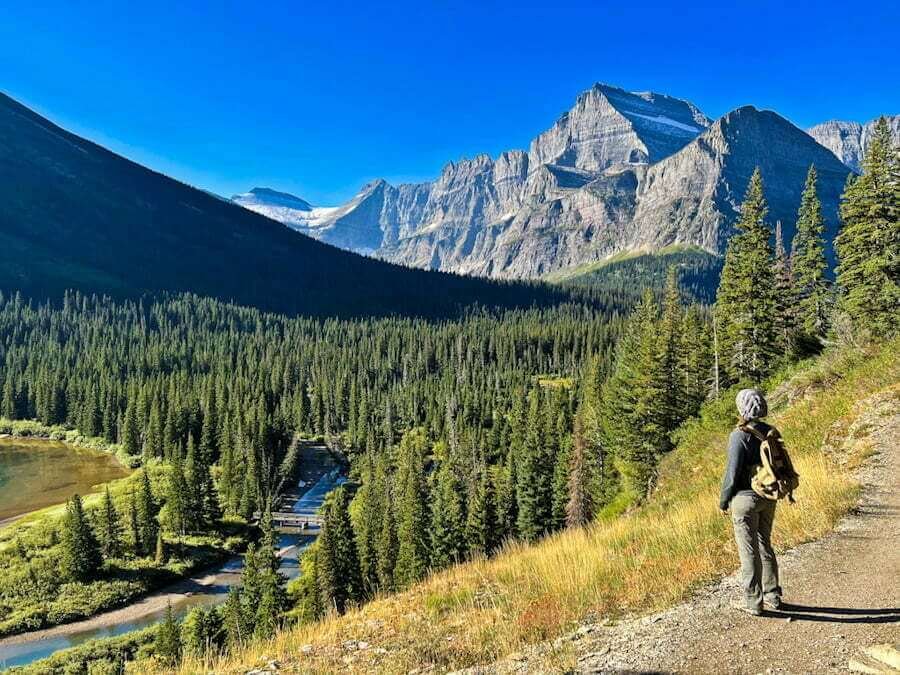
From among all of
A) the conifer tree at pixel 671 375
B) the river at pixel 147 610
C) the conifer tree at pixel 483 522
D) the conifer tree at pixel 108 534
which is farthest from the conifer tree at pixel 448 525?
the conifer tree at pixel 108 534

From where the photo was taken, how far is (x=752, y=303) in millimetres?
39688

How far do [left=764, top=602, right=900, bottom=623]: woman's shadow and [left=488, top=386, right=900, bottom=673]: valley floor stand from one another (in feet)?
0.04

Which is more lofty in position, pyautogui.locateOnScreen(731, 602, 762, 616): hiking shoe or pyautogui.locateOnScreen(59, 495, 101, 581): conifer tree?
pyautogui.locateOnScreen(731, 602, 762, 616): hiking shoe

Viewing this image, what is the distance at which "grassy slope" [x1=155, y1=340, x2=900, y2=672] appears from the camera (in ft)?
27.7

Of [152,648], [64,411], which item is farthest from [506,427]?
[64,411]

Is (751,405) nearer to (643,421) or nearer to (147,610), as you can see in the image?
(643,421)

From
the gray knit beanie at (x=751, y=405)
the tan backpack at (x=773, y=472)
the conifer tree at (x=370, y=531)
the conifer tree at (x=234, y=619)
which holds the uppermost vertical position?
the gray knit beanie at (x=751, y=405)

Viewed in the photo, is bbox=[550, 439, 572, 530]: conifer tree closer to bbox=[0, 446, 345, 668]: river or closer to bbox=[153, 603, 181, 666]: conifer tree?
bbox=[0, 446, 345, 668]: river

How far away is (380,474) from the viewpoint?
245 feet

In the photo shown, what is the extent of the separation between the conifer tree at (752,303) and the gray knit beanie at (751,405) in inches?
1451

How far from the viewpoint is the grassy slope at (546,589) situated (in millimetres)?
8453

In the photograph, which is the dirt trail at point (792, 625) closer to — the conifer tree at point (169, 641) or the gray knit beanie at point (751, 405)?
the gray knit beanie at point (751, 405)

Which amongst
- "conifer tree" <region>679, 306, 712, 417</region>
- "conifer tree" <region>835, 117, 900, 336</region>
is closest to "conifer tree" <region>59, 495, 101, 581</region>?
"conifer tree" <region>679, 306, 712, 417</region>

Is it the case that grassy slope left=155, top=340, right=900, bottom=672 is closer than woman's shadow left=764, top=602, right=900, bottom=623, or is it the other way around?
woman's shadow left=764, top=602, right=900, bottom=623
